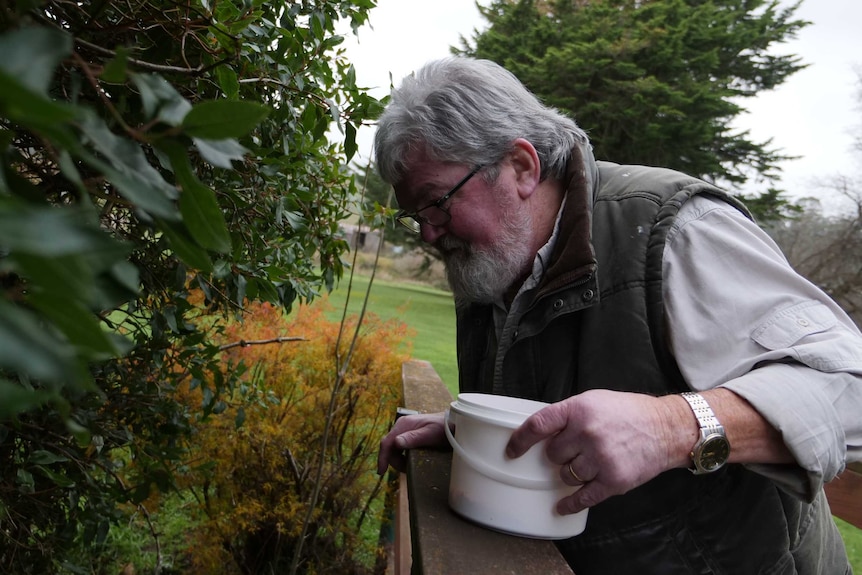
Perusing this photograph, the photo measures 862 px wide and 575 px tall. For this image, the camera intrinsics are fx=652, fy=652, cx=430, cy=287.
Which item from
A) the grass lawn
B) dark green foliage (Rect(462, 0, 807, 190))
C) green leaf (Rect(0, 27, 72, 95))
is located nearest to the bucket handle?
green leaf (Rect(0, 27, 72, 95))

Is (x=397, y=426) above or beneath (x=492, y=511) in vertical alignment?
beneath

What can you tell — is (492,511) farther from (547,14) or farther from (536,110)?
(547,14)

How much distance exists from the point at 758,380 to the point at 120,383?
168 cm

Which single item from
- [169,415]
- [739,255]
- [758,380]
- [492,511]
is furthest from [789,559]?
[169,415]

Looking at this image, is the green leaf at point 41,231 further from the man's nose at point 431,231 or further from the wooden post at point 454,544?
the man's nose at point 431,231

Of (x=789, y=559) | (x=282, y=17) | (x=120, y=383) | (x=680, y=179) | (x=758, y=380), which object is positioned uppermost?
(x=282, y=17)

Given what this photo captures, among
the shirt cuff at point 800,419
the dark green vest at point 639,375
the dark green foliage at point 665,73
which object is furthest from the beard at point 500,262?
the dark green foliage at point 665,73

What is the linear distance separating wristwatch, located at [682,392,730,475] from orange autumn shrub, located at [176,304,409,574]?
2428 mm

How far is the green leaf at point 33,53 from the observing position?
327mm

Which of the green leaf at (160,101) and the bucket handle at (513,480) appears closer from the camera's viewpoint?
the green leaf at (160,101)

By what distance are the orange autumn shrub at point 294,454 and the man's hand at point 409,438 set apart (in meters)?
1.60

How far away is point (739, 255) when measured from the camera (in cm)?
154

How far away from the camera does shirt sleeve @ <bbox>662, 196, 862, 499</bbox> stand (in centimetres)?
128

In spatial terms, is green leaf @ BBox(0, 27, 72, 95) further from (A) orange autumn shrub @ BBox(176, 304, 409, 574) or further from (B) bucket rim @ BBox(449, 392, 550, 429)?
(A) orange autumn shrub @ BBox(176, 304, 409, 574)
